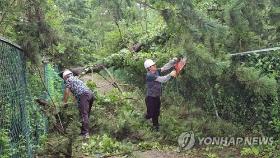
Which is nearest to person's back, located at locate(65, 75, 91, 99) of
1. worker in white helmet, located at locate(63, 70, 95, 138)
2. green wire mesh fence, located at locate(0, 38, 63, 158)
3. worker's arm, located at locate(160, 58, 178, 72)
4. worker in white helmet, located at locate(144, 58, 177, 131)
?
worker in white helmet, located at locate(63, 70, 95, 138)

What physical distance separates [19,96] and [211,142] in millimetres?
4067

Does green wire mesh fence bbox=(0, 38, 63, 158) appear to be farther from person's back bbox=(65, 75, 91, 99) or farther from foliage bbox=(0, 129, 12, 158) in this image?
person's back bbox=(65, 75, 91, 99)

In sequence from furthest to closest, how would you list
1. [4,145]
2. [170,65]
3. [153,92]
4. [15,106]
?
[153,92]
[170,65]
[15,106]
[4,145]

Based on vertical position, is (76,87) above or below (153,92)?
above

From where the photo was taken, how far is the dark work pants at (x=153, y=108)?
9.91 metres

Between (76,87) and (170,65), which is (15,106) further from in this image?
(170,65)

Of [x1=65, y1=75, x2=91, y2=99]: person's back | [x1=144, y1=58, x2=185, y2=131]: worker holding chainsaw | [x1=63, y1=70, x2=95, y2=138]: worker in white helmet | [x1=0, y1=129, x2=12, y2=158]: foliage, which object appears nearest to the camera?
[x1=0, y1=129, x2=12, y2=158]: foliage

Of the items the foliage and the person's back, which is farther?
the person's back

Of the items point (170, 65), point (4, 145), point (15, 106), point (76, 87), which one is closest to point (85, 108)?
point (76, 87)

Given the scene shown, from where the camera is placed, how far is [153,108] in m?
9.93

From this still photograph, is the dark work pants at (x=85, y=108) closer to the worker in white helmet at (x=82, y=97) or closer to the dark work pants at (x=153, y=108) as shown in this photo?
the worker in white helmet at (x=82, y=97)

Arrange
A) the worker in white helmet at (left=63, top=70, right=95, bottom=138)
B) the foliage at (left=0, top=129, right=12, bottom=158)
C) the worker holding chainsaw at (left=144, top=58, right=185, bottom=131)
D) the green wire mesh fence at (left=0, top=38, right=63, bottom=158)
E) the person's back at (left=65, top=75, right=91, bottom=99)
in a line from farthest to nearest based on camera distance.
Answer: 1. the worker holding chainsaw at (left=144, top=58, right=185, bottom=131)
2. the person's back at (left=65, top=75, right=91, bottom=99)
3. the worker in white helmet at (left=63, top=70, right=95, bottom=138)
4. the green wire mesh fence at (left=0, top=38, right=63, bottom=158)
5. the foliage at (left=0, top=129, right=12, bottom=158)

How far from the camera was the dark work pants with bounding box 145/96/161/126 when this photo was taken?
9.91m

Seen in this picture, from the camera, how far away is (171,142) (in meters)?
9.34
